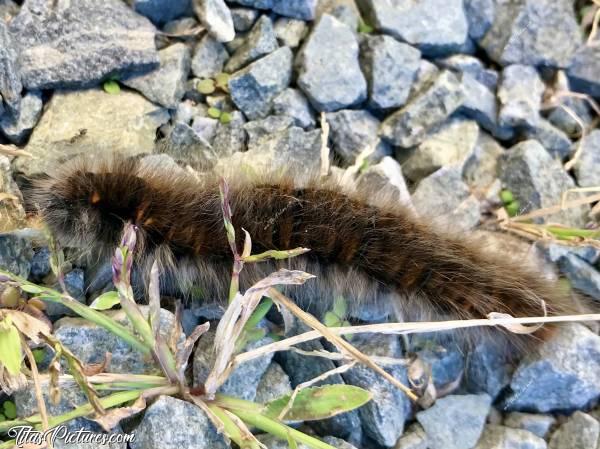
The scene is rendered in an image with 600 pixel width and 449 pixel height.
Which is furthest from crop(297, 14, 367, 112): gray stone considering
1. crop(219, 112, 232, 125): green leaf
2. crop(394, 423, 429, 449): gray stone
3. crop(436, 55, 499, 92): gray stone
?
crop(394, 423, 429, 449): gray stone

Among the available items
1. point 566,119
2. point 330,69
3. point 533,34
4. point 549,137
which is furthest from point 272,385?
point 533,34

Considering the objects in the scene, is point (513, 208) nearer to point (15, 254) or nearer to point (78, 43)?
point (78, 43)

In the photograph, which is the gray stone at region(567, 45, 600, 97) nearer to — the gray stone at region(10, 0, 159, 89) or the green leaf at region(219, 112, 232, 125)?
the green leaf at region(219, 112, 232, 125)

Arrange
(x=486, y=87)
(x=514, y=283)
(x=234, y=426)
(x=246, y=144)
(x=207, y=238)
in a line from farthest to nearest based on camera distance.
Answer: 1. (x=486, y=87)
2. (x=246, y=144)
3. (x=514, y=283)
4. (x=207, y=238)
5. (x=234, y=426)

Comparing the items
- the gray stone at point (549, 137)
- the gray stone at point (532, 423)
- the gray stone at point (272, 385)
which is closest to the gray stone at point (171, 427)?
the gray stone at point (272, 385)

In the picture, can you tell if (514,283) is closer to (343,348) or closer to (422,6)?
(343,348)

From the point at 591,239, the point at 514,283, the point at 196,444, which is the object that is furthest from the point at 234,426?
the point at 591,239
